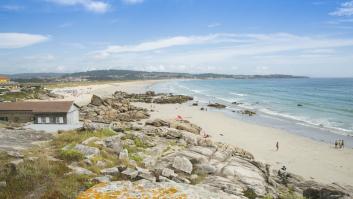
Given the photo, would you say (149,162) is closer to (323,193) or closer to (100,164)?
(100,164)

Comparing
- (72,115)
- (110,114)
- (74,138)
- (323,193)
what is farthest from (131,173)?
(110,114)

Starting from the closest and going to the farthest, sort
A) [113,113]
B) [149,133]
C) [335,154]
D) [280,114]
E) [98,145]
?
[98,145], [149,133], [335,154], [113,113], [280,114]

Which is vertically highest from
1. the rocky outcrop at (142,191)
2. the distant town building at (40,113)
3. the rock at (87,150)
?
the rocky outcrop at (142,191)

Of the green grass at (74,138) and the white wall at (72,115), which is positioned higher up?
the green grass at (74,138)

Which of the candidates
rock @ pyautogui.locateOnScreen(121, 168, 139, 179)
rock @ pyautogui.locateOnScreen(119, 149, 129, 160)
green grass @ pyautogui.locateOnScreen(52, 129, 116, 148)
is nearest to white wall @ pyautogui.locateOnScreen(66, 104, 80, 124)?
green grass @ pyautogui.locateOnScreen(52, 129, 116, 148)

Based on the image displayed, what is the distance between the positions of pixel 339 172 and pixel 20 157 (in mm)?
25153

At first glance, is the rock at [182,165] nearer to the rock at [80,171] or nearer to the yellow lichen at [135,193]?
the rock at [80,171]

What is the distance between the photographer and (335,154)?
32.2 metres

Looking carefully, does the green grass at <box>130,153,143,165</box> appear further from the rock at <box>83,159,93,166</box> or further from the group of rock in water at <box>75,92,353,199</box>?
the rock at <box>83,159,93,166</box>

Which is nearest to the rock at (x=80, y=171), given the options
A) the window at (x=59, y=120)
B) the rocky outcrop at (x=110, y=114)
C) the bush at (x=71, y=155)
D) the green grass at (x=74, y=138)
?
the bush at (x=71, y=155)

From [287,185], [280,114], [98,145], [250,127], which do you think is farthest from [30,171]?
[280,114]

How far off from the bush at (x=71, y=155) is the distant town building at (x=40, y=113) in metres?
22.8

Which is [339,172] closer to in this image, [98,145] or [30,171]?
[98,145]

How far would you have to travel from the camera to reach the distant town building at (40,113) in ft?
115
